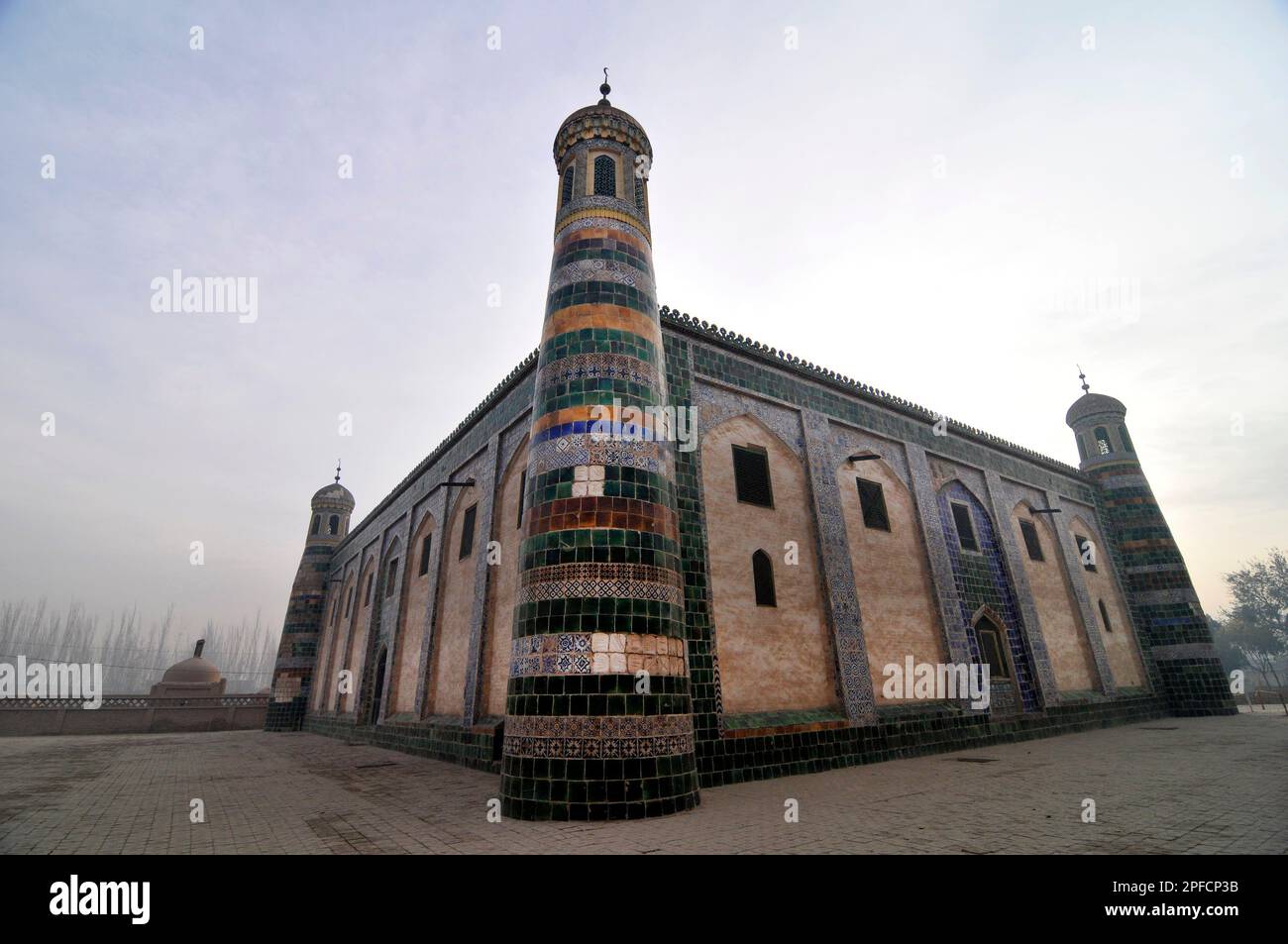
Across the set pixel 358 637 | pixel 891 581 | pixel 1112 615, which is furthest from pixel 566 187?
pixel 1112 615

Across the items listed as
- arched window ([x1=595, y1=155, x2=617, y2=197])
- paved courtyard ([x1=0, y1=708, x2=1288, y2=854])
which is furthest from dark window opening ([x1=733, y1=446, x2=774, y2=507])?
arched window ([x1=595, y1=155, x2=617, y2=197])

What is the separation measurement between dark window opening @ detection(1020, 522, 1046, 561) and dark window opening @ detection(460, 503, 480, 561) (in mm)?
15485

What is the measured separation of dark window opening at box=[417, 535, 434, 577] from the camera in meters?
16.0

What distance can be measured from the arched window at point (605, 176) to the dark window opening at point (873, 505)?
8.23m

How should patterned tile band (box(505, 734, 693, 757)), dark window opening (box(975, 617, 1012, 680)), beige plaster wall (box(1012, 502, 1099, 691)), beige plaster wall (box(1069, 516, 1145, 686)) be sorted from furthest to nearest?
beige plaster wall (box(1069, 516, 1145, 686)) < beige plaster wall (box(1012, 502, 1099, 691)) < dark window opening (box(975, 617, 1012, 680)) < patterned tile band (box(505, 734, 693, 757))

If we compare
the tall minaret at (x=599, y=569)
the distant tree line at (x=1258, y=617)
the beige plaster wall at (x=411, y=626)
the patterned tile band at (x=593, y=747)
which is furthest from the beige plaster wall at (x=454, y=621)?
the distant tree line at (x=1258, y=617)

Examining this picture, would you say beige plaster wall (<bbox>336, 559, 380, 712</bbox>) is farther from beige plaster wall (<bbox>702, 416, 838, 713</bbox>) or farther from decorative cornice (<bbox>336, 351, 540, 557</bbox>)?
beige plaster wall (<bbox>702, 416, 838, 713</bbox>)

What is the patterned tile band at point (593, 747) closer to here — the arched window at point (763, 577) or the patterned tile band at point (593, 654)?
the patterned tile band at point (593, 654)

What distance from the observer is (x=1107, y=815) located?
5.27 meters

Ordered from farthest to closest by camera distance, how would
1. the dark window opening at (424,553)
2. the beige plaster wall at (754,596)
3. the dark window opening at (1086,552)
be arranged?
the dark window opening at (1086,552) < the dark window opening at (424,553) < the beige plaster wall at (754,596)

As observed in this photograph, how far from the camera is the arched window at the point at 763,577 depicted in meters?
10.4

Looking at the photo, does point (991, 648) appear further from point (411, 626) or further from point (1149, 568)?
point (411, 626)

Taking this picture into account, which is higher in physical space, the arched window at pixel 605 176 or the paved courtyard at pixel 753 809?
the arched window at pixel 605 176
